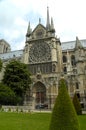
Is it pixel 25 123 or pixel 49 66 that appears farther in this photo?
pixel 49 66

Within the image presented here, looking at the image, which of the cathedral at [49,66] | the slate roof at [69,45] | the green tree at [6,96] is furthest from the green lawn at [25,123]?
the slate roof at [69,45]

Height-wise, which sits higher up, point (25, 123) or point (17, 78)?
point (17, 78)

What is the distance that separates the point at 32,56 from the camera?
188ft

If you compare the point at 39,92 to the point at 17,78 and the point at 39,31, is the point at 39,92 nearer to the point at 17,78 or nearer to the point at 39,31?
the point at 17,78

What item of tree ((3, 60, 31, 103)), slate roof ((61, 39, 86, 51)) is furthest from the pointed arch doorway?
slate roof ((61, 39, 86, 51))

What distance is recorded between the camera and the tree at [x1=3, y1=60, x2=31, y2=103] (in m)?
45.7

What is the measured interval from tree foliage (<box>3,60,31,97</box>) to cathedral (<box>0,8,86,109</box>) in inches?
160

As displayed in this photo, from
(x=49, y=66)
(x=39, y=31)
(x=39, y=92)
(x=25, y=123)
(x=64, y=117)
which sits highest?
(x=39, y=31)

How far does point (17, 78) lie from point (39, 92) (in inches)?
321

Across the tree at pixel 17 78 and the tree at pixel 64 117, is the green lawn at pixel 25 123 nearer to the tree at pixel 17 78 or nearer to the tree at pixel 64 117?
the tree at pixel 64 117

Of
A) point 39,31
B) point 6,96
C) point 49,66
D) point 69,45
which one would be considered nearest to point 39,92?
point 49,66

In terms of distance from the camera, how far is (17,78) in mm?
46719

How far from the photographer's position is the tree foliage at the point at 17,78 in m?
45.7

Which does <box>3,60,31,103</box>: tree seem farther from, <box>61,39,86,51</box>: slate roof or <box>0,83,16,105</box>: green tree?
<box>61,39,86,51</box>: slate roof
